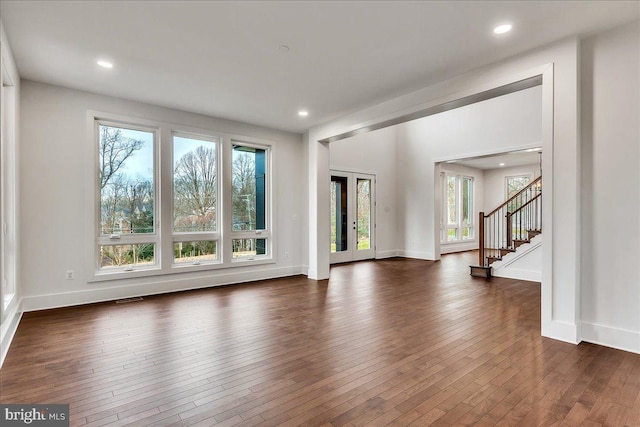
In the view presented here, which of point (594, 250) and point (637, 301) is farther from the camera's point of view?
point (594, 250)

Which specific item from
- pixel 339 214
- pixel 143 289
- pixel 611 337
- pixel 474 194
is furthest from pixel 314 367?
pixel 474 194

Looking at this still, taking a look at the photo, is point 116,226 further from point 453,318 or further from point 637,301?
point 637,301

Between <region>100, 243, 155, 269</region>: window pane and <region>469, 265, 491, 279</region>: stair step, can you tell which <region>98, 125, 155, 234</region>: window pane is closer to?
<region>100, 243, 155, 269</region>: window pane

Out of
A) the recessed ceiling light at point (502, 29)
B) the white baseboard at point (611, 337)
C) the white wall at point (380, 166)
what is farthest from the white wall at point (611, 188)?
the white wall at point (380, 166)

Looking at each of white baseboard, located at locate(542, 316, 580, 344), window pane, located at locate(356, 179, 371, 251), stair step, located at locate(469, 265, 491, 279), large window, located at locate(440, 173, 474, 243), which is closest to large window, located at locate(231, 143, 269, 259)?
window pane, located at locate(356, 179, 371, 251)

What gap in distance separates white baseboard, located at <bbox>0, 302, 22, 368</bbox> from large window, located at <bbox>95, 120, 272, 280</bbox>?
99 cm

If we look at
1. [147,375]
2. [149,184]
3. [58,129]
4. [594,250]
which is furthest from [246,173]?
[594,250]

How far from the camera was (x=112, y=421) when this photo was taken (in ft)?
6.61

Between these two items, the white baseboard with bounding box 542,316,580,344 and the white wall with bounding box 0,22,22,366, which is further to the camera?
the white wall with bounding box 0,22,22,366

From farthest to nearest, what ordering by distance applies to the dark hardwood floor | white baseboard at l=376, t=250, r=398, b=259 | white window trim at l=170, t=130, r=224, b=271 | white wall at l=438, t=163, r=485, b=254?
white wall at l=438, t=163, r=485, b=254
white baseboard at l=376, t=250, r=398, b=259
white window trim at l=170, t=130, r=224, b=271
the dark hardwood floor

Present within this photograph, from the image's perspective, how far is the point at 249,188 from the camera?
252 inches

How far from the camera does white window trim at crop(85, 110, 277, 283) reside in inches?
185

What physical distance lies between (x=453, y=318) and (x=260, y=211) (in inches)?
157

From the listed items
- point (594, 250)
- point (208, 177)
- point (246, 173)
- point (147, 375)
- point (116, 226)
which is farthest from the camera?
point (246, 173)
